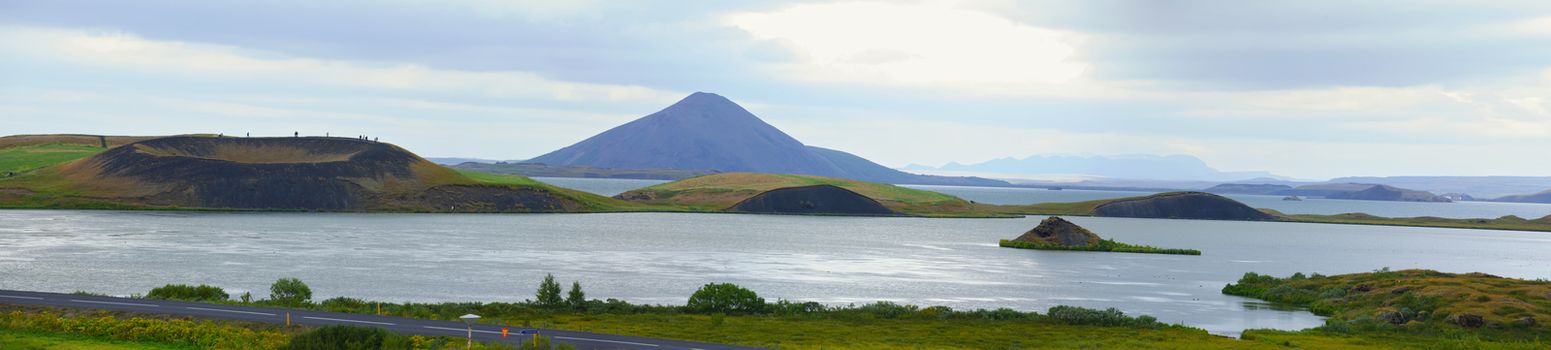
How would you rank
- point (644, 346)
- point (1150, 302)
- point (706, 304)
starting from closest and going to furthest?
point (644, 346), point (706, 304), point (1150, 302)

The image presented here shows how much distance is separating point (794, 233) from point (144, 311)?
113m

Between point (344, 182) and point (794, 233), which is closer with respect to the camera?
point (794, 233)

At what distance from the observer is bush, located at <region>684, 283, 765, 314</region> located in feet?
203

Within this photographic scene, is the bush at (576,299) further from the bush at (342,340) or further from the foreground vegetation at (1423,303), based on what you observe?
the foreground vegetation at (1423,303)

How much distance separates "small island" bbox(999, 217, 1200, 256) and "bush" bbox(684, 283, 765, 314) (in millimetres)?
80081

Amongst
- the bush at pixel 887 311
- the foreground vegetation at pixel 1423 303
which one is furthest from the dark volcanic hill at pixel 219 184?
the foreground vegetation at pixel 1423 303

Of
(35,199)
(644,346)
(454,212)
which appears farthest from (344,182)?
Answer: (644,346)

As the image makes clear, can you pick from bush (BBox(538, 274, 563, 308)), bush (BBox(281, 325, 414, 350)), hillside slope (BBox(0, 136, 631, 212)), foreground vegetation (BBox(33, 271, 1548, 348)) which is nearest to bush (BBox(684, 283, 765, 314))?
foreground vegetation (BBox(33, 271, 1548, 348))

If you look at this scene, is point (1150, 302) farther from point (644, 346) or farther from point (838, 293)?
point (644, 346)

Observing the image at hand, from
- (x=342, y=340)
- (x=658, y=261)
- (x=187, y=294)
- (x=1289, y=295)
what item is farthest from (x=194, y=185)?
(x=342, y=340)

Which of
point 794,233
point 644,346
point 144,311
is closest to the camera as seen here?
point 644,346

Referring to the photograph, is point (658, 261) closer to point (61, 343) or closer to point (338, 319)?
point (338, 319)

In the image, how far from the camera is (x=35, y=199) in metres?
170

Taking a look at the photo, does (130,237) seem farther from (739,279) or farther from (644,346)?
(644,346)
